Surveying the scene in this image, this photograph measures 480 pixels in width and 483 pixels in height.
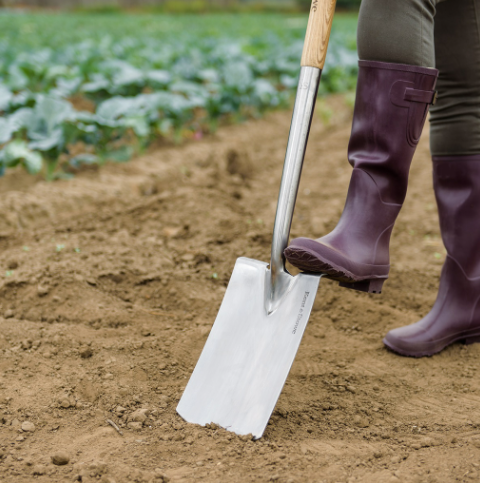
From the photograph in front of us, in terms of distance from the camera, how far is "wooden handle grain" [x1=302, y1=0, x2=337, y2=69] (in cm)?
156

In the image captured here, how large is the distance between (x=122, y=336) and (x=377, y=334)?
851mm

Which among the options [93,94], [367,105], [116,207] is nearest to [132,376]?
[367,105]

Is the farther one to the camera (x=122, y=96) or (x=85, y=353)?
(x=122, y=96)

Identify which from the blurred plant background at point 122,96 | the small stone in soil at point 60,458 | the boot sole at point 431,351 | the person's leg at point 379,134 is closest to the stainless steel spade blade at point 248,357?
the person's leg at point 379,134

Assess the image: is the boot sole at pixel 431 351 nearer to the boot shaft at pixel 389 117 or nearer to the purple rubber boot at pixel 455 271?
the purple rubber boot at pixel 455 271

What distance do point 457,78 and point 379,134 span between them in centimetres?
38

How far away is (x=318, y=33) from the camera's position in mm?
1564

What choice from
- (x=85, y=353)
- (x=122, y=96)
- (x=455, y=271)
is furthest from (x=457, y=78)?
(x=122, y=96)

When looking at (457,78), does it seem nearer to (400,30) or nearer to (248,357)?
(400,30)

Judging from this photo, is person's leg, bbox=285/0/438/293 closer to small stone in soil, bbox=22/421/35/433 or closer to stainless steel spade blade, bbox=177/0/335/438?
stainless steel spade blade, bbox=177/0/335/438

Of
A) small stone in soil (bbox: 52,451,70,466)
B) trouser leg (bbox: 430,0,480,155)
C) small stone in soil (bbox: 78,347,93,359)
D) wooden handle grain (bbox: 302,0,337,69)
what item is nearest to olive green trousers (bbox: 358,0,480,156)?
trouser leg (bbox: 430,0,480,155)

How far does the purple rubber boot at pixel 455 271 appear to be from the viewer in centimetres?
180

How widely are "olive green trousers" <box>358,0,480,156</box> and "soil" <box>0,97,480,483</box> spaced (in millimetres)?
678

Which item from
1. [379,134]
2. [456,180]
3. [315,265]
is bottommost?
[315,265]
